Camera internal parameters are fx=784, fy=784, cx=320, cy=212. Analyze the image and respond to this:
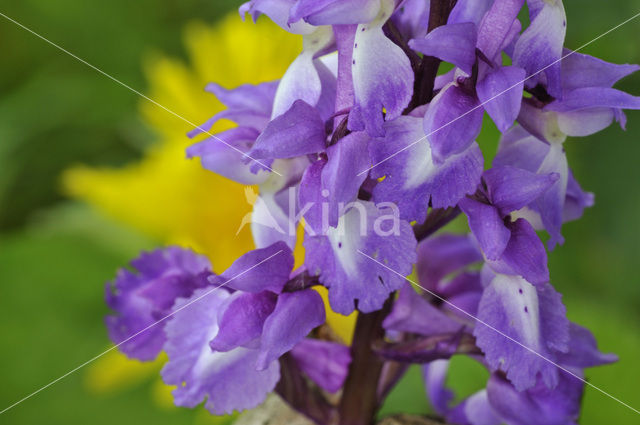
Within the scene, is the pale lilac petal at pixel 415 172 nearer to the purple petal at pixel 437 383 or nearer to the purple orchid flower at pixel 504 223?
the purple orchid flower at pixel 504 223

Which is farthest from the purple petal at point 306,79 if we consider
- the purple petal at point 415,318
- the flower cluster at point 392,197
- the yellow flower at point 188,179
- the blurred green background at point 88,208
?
the blurred green background at point 88,208

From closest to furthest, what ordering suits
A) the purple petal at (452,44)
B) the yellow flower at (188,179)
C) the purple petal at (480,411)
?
1. the purple petal at (452,44)
2. the purple petal at (480,411)
3. the yellow flower at (188,179)

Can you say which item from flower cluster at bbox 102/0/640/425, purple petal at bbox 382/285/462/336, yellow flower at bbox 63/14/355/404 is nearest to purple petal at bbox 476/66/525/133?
flower cluster at bbox 102/0/640/425

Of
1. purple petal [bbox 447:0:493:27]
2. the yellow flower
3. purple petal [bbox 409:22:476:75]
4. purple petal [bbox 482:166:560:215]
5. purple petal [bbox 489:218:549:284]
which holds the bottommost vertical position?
purple petal [bbox 489:218:549:284]

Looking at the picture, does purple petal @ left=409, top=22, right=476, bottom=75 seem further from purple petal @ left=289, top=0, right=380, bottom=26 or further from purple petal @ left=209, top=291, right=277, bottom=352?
purple petal @ left=209, top=291, right=277, bottom=352

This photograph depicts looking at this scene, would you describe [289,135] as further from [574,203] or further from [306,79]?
[574,203]

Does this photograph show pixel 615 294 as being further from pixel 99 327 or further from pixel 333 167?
pixel 333 167

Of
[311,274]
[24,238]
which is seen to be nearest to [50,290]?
[24,238]
